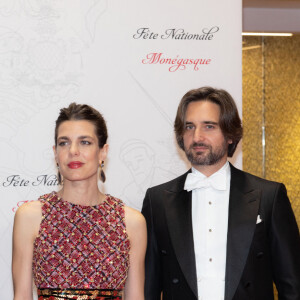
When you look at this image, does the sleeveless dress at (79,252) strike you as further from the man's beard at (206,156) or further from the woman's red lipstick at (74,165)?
the man's beard at (206,156)

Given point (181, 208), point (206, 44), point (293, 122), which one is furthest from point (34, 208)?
point (293, 122)

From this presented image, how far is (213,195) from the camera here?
282 cm

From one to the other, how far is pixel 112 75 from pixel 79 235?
3.58 feet

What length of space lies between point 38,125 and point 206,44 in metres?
1.04

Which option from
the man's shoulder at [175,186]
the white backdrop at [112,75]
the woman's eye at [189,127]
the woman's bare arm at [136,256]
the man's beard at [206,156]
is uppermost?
the white backdrop at [112,75]

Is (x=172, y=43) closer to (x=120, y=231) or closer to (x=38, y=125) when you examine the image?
(x=38, y=125)

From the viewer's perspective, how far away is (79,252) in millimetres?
2633

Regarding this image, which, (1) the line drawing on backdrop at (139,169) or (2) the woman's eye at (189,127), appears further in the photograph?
(1) the line drawing on backdrop at (139,169)

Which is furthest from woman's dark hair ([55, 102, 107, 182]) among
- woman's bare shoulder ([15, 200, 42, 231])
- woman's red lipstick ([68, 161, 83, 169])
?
woman's bare shoulder ([15, 200, 42, 231])

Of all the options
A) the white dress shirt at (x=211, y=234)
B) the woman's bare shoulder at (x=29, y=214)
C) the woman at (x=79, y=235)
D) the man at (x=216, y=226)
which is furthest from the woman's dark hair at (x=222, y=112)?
the woman's bare shoulder at (x=29, y=214)

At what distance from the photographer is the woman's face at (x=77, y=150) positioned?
102 inches

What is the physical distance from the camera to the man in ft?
8.80

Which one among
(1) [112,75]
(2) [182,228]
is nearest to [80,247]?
(2) [182,228]

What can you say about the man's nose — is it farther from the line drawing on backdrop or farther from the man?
the line drawing on backdrop
